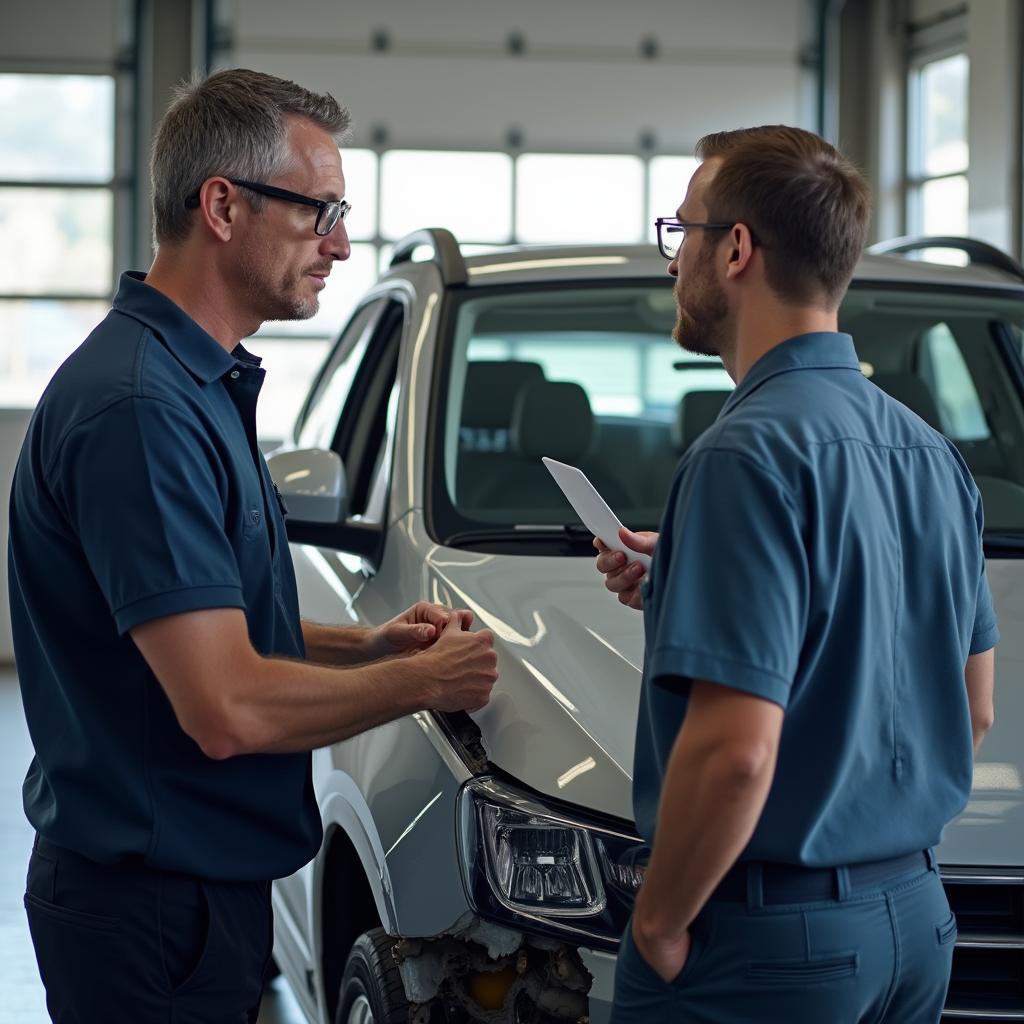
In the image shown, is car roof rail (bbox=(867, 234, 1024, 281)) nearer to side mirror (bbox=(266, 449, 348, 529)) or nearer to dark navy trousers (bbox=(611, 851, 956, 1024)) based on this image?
side mirror (bbox=(266, 449, 348, 529))

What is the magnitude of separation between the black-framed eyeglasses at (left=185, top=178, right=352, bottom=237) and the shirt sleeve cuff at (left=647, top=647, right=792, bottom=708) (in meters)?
0.78

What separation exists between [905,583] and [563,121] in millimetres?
9341

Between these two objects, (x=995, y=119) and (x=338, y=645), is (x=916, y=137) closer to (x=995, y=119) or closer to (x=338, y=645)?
(x=995, y=119)

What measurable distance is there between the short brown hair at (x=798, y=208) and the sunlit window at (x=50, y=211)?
31.3 ft

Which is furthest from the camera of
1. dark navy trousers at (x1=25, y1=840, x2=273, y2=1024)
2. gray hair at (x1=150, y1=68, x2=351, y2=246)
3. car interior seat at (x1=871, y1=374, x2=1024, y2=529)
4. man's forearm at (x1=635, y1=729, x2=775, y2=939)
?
car interior seat at (x1=871, y1=374, x2=1024, y2=529)

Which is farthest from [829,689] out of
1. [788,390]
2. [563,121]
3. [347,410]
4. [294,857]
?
[563,121]

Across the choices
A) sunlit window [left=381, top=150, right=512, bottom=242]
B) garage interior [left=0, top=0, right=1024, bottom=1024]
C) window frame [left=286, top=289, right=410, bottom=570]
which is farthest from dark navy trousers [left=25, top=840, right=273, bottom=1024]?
sunlit window [left=381, top=150, right=512, bottom=242]

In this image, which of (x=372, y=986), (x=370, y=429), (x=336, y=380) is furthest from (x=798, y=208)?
(x=336, y=380)

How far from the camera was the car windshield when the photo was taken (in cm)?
315

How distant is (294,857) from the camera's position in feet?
6.00

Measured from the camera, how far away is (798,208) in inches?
59.3

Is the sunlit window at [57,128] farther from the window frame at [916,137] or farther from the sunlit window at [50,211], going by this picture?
the window frame at [916,137]

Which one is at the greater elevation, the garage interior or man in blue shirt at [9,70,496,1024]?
the garage interior

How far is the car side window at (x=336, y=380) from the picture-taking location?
368cm
